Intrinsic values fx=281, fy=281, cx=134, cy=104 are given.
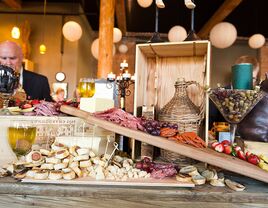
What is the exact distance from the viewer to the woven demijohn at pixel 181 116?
975 mm

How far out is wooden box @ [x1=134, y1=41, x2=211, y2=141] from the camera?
1095 mm

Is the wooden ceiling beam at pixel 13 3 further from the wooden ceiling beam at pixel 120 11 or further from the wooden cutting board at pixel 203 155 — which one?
the wooden cutting board at pixel 203 155

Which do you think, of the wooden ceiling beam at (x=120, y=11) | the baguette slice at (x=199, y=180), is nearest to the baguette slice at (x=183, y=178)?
the baguette slice at (x=199, y=180)

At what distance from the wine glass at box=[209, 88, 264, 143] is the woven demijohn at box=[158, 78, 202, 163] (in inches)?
3.7

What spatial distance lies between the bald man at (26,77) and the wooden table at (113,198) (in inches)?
66.1

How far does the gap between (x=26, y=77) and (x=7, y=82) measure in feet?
5.56

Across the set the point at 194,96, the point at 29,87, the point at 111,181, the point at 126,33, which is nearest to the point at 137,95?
the point at 194,96

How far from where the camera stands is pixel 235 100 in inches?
35.9

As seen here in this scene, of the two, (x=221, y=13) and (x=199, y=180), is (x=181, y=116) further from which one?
(x=221, y=13)

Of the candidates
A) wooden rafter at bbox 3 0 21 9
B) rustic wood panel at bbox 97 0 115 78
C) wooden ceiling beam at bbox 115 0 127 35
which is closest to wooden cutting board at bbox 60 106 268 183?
rustic wood panel at bbox 97 0 115 78

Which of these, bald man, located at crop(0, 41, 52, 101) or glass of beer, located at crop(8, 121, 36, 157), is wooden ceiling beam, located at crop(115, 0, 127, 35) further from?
glass of beer, located at crop(8, 121, 36, 157)

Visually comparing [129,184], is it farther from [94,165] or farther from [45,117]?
[45,117]

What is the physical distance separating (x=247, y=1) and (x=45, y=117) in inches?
219

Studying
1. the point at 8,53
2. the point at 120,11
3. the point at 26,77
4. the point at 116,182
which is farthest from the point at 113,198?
the point at 120,11
